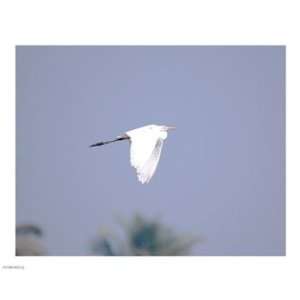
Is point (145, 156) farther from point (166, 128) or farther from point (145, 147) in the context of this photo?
point (166, 128)

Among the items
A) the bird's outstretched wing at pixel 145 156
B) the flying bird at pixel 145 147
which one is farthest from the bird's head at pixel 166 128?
the bird's outstretched wing at pixel 145 156

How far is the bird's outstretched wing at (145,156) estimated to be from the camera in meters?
5.16

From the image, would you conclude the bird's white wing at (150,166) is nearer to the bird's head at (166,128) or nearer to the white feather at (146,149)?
the white feather at (146,149)

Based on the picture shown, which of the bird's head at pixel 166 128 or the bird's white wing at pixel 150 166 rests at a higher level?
the bird's head at pixel 166 128

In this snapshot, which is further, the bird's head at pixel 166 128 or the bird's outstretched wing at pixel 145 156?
the bird's head at pixel 166 128

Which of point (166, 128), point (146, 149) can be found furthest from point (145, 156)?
point (166, 128)

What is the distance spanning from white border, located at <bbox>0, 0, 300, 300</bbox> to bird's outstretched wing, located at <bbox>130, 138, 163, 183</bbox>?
0.56 meters
